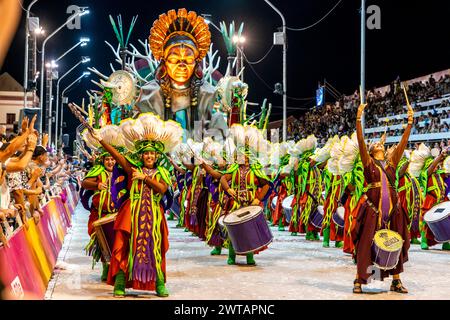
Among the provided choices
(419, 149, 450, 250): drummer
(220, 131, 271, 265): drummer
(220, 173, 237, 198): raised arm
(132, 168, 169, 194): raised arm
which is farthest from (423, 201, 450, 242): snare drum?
(132, 168, 169, 194): raised arm

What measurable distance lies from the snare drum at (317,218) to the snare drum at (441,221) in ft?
10.0

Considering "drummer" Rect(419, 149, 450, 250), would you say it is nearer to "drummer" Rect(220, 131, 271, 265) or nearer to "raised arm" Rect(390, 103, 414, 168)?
"drummer" Rect(220, 131, 271, 265)

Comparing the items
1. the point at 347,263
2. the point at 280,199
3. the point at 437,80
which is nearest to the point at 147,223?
the point at 347,263

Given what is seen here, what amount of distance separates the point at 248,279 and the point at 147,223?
2.52m

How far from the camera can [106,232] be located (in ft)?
30.9

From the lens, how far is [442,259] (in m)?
13.3

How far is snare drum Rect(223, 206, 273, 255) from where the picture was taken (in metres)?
11.0

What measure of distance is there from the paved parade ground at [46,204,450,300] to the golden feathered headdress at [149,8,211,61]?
9.29 metres

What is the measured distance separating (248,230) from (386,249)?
2878mm

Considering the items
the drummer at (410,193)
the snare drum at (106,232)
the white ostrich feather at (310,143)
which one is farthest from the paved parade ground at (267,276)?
the white ostrich feather at (310,143)

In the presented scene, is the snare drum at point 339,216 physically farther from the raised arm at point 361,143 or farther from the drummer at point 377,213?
the raised arm at point 361,143

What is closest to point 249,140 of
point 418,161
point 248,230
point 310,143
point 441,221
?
point 248,230

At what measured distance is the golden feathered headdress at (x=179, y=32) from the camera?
22453mm
